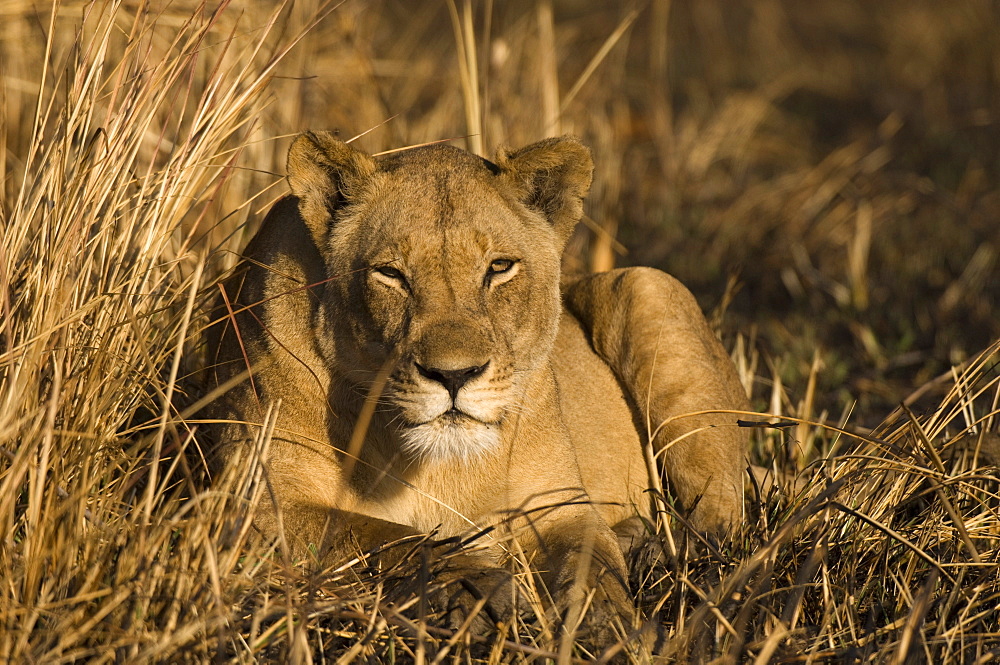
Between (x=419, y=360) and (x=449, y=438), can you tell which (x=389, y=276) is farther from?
(x=449, y=438)

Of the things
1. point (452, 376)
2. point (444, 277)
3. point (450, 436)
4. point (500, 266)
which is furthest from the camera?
point (500, 266)

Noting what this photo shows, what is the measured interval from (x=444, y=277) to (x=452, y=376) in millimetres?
376

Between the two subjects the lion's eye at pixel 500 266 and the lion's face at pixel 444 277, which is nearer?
the lion's face at pixel 444 277

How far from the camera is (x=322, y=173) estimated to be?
375 centimetres

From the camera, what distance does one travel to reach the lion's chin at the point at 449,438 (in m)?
3.33

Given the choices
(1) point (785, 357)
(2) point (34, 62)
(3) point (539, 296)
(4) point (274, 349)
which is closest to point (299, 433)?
(4) point (274, 349)

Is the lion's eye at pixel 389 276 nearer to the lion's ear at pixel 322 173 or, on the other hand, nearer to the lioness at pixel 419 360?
the lioness at pixel 419 360

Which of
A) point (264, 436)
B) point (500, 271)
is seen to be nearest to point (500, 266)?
point (500, 271)

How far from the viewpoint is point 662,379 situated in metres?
4.77

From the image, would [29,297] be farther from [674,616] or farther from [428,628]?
[674,616]

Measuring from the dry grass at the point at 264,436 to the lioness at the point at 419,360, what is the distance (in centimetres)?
21

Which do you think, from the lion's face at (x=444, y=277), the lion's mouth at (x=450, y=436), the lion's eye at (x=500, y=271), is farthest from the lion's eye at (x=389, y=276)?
the lion's mouth at (x=450, y=436)

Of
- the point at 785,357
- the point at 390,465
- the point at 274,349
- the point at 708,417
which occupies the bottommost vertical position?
the point at 785,357

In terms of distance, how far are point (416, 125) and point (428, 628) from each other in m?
5.39
